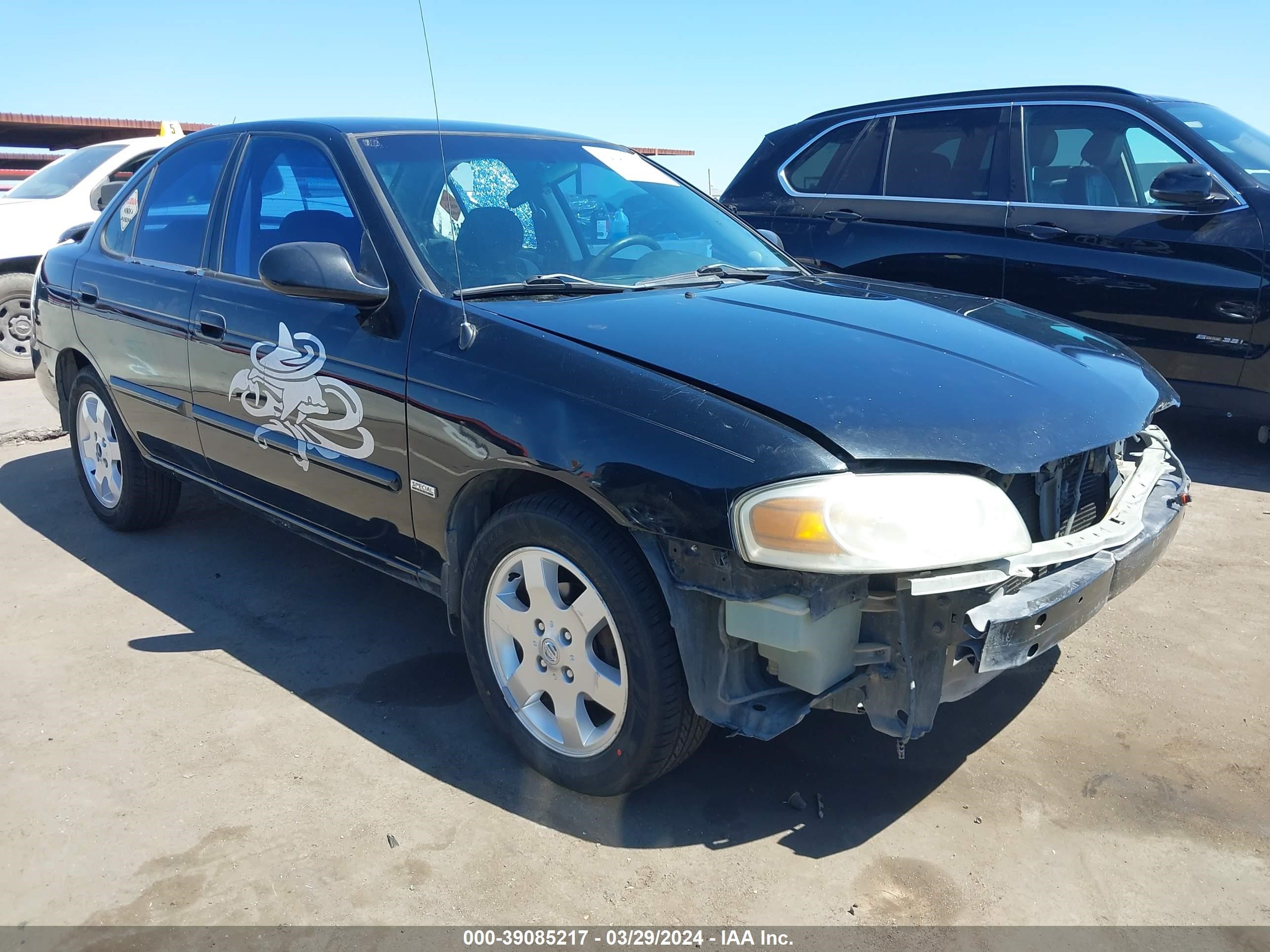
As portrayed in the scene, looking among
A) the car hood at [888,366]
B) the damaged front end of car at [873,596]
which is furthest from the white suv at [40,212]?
the damaged front end of car at [873,596]

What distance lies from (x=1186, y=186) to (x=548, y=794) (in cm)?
431

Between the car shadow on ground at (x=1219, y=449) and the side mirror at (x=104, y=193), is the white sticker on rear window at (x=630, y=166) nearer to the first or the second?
the car shadow on ground at (x=1219, y=449)

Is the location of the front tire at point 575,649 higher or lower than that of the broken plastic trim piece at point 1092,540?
lower

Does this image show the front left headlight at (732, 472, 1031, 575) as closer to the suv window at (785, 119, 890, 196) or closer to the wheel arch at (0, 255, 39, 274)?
the suv window at (785, 119, 890, 196)

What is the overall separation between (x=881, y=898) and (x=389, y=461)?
1.73 m

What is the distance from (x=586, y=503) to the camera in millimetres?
2404

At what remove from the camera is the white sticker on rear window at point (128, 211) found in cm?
427

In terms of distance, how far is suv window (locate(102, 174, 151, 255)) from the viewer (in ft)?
13.9

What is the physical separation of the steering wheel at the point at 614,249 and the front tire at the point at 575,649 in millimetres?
944

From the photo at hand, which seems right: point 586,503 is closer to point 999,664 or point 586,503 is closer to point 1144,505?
point 999,664

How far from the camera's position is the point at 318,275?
2795 mm

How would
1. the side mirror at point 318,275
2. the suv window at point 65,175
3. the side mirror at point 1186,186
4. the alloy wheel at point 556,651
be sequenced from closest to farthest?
the alloy wheel at point 556,651 < the side mirror at point 318,275 < the side mirror at point 1186,186 < the suv window at point 65,175

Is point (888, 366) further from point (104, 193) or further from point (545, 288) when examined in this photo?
point (104, 193)

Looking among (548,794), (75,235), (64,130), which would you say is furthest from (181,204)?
(64,130)
